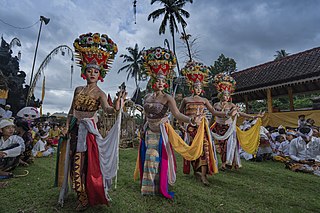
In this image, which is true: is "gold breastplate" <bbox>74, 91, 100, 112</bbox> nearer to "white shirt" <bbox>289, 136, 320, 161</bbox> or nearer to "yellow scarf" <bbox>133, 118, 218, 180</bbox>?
"yellow scarf" <bbox>133, 118, 218, 180</bbox>

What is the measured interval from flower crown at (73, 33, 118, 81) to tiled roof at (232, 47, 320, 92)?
988 centimetres

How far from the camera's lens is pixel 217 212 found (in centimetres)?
275

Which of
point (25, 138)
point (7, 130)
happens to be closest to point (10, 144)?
point (7, 130)

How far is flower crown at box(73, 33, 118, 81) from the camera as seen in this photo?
3.13 meters

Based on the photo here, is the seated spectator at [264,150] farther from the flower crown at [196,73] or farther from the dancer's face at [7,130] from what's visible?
the dancer's face at [7,130]

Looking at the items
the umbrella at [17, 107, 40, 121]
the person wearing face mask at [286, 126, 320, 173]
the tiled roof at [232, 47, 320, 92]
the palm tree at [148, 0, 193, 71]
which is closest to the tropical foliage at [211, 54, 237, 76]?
the palm tree at [148, 0, 193, 71]

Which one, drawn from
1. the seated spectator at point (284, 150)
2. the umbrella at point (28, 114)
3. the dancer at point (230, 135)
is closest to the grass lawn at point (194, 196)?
the dancer at point (230, 135)

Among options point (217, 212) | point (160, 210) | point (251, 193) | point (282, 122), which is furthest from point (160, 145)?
point (282, 122)

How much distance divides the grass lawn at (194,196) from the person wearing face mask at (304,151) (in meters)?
1.26

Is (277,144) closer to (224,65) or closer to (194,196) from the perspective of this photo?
(194,196)

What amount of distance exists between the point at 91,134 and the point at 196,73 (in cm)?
282

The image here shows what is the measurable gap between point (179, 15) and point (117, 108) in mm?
23541

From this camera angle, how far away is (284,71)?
11781 mm

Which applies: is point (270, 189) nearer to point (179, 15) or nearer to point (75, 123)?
point (75, 123)
